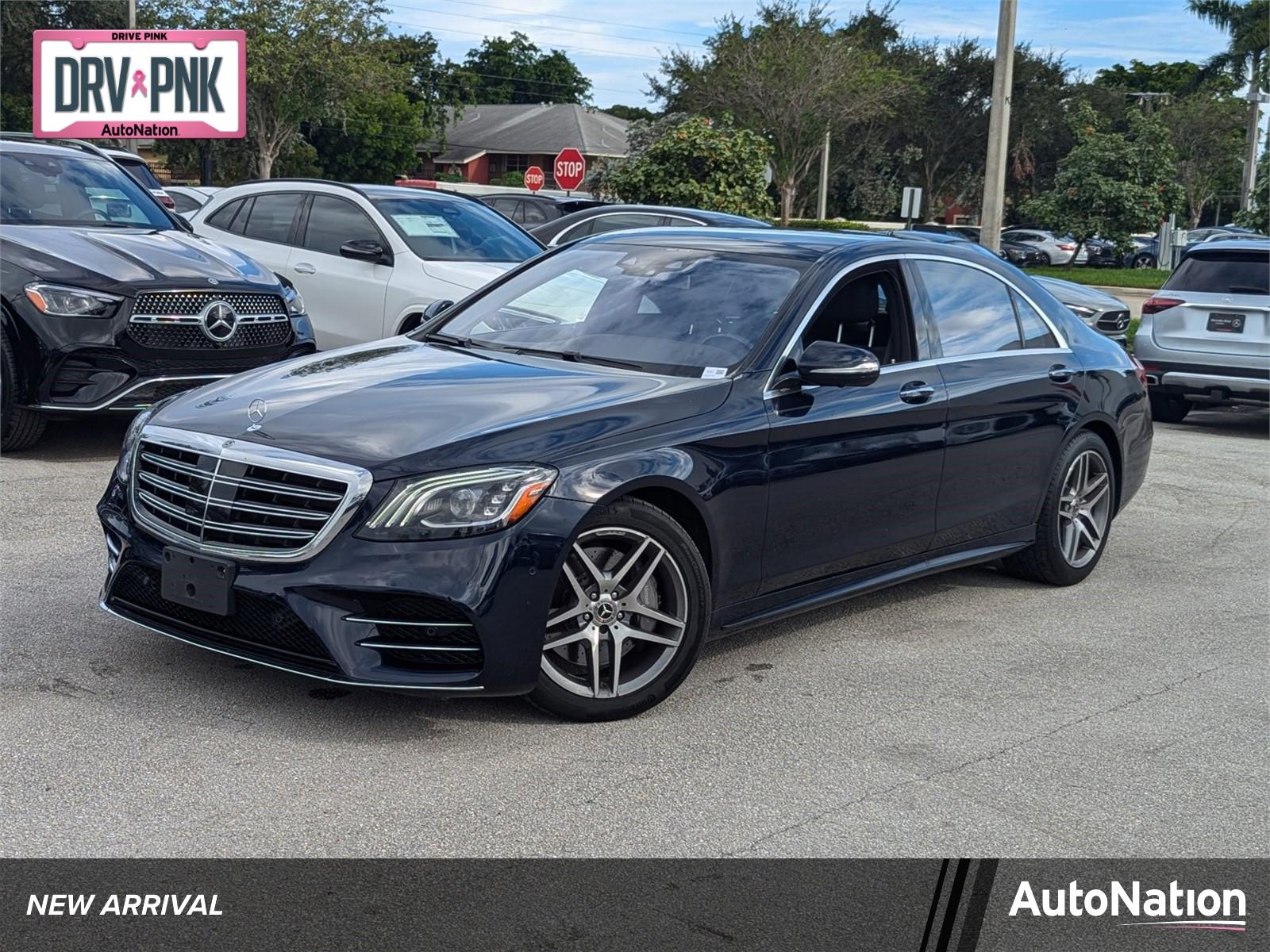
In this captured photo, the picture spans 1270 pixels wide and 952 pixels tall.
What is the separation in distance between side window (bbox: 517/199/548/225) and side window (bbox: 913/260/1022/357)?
1988 cm

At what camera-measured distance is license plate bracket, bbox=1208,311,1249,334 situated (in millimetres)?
12758

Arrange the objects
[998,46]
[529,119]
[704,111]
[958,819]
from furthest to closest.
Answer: [529,119] < [704,111] < [998,46] < [958,819]

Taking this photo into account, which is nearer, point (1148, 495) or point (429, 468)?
point (429, 468)

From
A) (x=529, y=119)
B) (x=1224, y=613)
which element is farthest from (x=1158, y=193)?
(x=529, y=119)

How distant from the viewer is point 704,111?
135ft

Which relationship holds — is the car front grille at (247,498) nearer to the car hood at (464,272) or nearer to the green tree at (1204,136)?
the car hood at (464,272)

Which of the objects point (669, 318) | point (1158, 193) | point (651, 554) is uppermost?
point (1158, 193)

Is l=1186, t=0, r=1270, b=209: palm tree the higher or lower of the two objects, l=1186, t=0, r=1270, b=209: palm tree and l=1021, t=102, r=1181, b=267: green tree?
the higher

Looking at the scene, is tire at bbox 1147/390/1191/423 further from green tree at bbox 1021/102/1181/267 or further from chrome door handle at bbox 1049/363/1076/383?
green tree at bbox 1021/102/1181/267

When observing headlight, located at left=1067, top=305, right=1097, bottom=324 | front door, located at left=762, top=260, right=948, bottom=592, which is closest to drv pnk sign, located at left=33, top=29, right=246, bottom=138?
headlight, located at left=1067, top=305, right=1097, bottom=324

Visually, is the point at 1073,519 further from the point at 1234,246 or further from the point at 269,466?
the point at 1234,246

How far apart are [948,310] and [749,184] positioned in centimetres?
1622

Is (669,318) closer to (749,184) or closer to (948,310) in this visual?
(948,310)

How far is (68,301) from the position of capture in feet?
28.3
